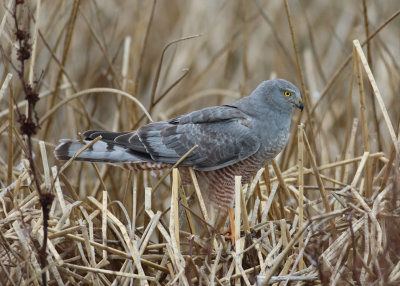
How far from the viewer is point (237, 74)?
754 centimetres

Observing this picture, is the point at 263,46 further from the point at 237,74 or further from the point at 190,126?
the point at 190,126

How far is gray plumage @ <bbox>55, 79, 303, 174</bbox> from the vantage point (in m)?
3.74

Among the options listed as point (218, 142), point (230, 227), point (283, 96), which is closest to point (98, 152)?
point (218, 142)

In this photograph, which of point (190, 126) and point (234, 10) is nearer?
point (190, 126)

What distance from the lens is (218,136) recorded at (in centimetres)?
384

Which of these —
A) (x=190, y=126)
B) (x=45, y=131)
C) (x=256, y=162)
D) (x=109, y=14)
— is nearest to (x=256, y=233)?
(x=256, y=162)

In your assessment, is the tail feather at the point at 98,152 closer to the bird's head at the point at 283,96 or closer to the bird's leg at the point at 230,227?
the bird's leg at the point at 230,227

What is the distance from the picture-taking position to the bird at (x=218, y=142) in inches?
147

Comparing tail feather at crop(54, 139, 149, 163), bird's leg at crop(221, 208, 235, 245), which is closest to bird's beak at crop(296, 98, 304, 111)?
bird's leg at crop(221, 208, 235, 245)

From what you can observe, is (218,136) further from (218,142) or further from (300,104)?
(300,104)

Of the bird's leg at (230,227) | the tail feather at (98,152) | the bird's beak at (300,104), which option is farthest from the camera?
the bird's beak at (300,104)

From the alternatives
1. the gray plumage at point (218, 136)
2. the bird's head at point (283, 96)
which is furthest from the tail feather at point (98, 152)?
the bird's head at point (283, 96)

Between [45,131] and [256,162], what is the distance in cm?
189

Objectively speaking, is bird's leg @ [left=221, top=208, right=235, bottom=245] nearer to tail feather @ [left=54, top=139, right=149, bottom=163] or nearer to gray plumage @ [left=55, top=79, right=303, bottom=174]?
gray plumage @ [left=55, top=79, right=303, bottom=174]
